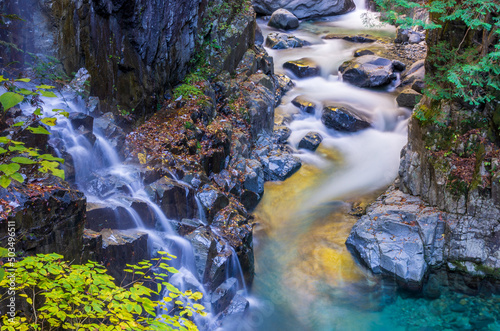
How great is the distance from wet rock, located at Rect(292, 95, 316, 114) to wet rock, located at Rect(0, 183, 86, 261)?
977cm

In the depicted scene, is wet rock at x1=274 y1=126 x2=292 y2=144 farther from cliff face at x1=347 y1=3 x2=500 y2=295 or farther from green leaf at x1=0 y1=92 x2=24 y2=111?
green leaf at x1=0 y1=92 x2=24 y2=111

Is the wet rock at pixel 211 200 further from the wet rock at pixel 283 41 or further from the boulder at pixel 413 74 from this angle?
the wet rock at pixel 283 41

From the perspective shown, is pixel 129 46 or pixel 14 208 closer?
pixel 14 208

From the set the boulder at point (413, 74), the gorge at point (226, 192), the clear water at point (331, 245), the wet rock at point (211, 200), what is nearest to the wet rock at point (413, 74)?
the boulder at point (413, 74)

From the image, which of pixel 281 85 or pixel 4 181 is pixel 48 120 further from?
pixel 281 85

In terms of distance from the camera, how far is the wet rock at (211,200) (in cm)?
780

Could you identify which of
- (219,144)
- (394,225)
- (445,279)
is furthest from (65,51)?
(445,279)

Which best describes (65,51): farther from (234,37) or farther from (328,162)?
(328,162)

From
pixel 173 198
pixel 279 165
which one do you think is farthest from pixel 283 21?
pixel 173 198

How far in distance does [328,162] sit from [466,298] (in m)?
5.31

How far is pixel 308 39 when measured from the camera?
734 inches

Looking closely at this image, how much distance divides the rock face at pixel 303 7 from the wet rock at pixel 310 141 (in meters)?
12.9

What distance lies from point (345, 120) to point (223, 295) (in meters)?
7.92

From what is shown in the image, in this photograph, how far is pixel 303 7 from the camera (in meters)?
22.2
